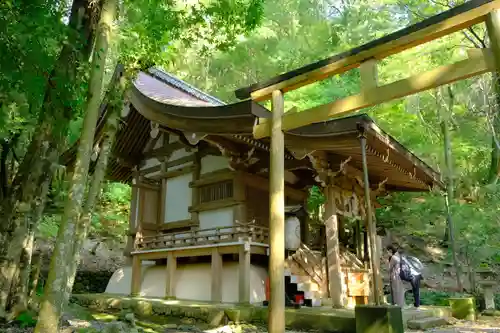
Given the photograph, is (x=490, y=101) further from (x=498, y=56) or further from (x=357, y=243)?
(x=498, y=56)

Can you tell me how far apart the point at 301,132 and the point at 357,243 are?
491 cm

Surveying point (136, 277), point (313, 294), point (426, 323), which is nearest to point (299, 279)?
point (313, 294)

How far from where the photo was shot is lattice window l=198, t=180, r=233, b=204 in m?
10.2

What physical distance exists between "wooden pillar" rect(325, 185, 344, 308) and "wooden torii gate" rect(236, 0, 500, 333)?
3.53 meters

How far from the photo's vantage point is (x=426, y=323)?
720cm

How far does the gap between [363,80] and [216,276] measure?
247 inches

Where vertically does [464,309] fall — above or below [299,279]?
below

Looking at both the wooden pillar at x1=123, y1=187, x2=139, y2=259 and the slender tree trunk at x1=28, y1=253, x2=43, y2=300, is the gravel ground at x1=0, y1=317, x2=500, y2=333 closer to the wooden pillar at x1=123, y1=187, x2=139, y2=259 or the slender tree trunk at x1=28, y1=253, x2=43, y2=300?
the slender tree trunk at x1=28, y1=253, x2=43, y2=300

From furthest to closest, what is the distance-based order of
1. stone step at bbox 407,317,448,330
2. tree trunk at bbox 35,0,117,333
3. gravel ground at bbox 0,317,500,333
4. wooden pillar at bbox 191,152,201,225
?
wooden pillar at bbox 191,152,201,225, stone step at bbox 407,317,448,330, gravel ground at bbox 0,317,500,333, tree trunk at bbox 35,0,117,333

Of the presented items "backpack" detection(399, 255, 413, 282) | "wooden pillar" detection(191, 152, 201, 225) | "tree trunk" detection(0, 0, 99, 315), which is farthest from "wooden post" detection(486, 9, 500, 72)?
"wooden pillar" detection(191, 152, 201, 225)

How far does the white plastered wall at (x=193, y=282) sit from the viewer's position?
927cm

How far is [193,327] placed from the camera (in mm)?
7355

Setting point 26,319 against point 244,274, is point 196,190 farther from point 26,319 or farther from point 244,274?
point 26,319

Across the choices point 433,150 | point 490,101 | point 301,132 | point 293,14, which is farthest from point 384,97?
point 293,14
